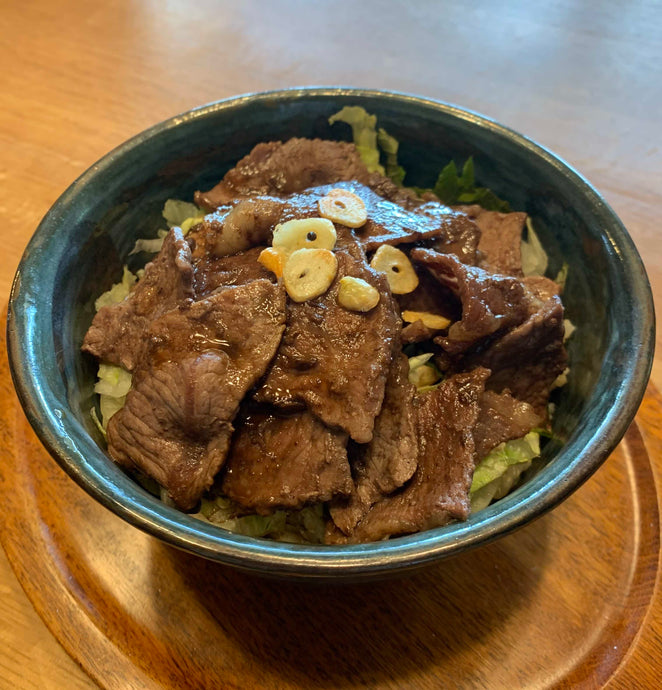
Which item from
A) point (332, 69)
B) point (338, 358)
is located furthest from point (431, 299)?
point (332, 69)

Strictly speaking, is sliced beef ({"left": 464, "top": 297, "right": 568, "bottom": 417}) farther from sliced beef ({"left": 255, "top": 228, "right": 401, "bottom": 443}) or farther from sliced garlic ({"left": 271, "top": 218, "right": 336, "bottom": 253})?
sliced garlic ({"left": 271, "top": 218, "right": 336, "bottom": 253})

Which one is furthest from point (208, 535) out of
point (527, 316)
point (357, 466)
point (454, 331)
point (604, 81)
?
point (604, 81)

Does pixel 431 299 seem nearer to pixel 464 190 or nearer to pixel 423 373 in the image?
pixel 423 373

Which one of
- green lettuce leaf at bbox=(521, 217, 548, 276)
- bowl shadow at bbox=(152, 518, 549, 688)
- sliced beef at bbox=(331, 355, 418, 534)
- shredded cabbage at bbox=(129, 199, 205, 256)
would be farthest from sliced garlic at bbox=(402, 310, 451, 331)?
shredded cabbage at bbox=(129, 199, 205, 256)

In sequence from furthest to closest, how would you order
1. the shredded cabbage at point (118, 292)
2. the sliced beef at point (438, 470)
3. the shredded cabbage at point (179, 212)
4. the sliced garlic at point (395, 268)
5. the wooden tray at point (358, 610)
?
the shredded cabbage at point (179, 212) → the shredded cabbage at point (118, 292) → the sliced garlic at point (395, 268) → the wooden tray at point (358, 610) → the sliced beef at point (438, 470)

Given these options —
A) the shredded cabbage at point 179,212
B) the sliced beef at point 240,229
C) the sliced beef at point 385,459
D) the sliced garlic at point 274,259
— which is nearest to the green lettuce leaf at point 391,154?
the sliced beef at point 240,229

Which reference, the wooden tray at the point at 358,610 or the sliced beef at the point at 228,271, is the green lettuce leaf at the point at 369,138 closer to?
the sliced beef at the point at 228,271
